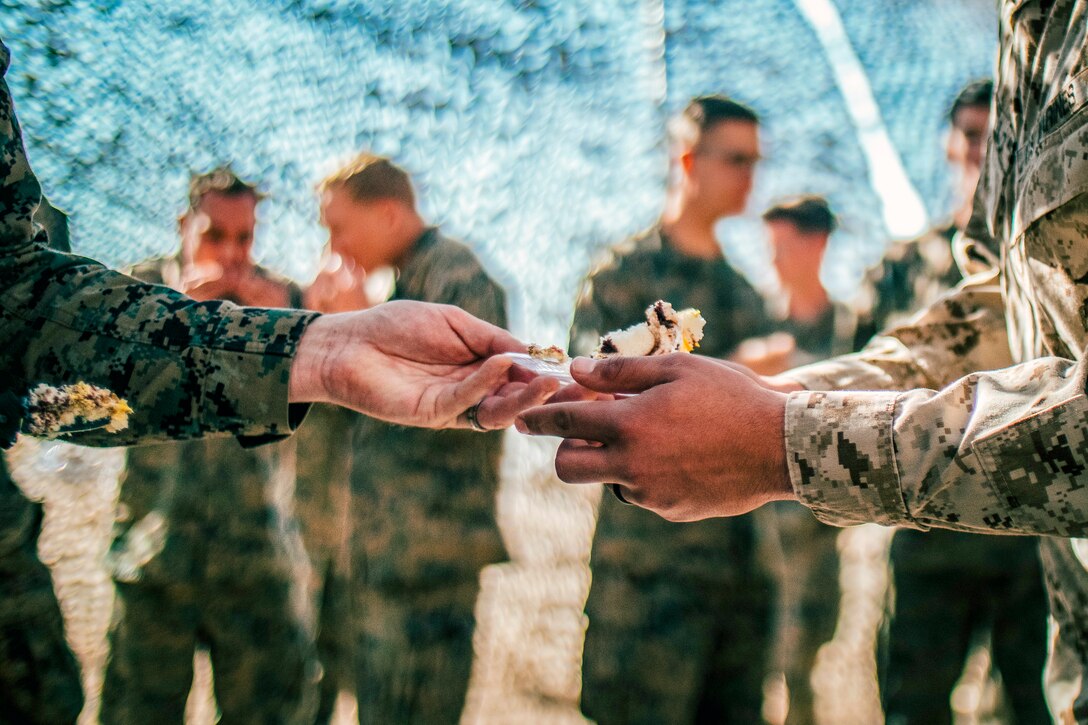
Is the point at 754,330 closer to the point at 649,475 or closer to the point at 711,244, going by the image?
the point at 711,244

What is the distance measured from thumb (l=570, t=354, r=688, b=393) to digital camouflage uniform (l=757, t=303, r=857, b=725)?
1137mm

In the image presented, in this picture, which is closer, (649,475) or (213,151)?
(649,475)

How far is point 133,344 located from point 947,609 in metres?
1.80

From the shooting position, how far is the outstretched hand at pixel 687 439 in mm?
717

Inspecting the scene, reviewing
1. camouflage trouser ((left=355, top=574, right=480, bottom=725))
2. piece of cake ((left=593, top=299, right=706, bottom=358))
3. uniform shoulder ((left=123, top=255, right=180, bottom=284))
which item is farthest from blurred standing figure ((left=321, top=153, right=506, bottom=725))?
piece of cake ((left=593, top=299, right=706, bottom=358))

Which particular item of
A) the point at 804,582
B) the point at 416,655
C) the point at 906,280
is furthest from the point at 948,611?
the point at 416,655

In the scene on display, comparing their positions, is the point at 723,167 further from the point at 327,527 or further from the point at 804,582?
the point at 327,527

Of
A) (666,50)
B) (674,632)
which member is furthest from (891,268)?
(674,632)

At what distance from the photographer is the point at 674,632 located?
1.63 m

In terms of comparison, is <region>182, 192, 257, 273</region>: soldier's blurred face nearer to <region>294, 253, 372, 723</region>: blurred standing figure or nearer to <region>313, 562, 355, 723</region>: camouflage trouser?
<region>294, 253, 372, 723</region>: blurred standing figure

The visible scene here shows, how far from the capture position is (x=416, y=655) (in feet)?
5.28

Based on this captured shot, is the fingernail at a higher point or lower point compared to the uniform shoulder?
lower

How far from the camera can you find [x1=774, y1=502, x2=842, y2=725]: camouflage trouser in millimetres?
1814

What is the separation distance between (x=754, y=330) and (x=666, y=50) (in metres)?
0.71
